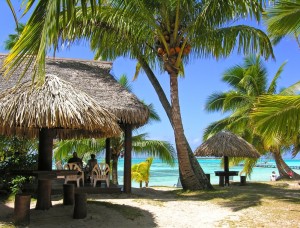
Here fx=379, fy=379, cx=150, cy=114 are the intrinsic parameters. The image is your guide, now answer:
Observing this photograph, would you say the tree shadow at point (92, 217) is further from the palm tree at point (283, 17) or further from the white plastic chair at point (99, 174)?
the palm tree at point (283, 17)

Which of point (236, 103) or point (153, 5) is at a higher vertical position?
point (153, 5)

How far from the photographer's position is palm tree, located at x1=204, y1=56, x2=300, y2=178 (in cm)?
1862

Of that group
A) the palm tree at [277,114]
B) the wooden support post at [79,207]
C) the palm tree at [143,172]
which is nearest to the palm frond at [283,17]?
the palm tree at [277,114]

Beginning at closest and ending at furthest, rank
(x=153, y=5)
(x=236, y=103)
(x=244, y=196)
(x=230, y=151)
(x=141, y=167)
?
(x=244, y=196) → (x=153, y=5) → (x=230, y=151) → (x=141, y=167) → (x=236, y=103)

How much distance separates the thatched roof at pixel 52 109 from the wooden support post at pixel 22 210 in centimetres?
110

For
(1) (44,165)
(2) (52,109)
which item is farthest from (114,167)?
(2) (52,109)

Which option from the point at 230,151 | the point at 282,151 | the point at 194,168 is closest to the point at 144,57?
the point at 194,168

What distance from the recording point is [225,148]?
13.7 meters

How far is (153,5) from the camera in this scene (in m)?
10.5

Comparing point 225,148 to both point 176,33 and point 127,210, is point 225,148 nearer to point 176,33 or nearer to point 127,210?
point 176,33

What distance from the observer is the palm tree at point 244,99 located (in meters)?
18.6

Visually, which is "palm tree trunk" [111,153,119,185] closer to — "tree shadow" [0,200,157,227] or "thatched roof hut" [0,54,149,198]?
"thatched roof hut" [0,54,149,198]

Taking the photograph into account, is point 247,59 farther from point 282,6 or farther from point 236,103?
point 282,6

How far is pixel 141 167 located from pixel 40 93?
1135cm
